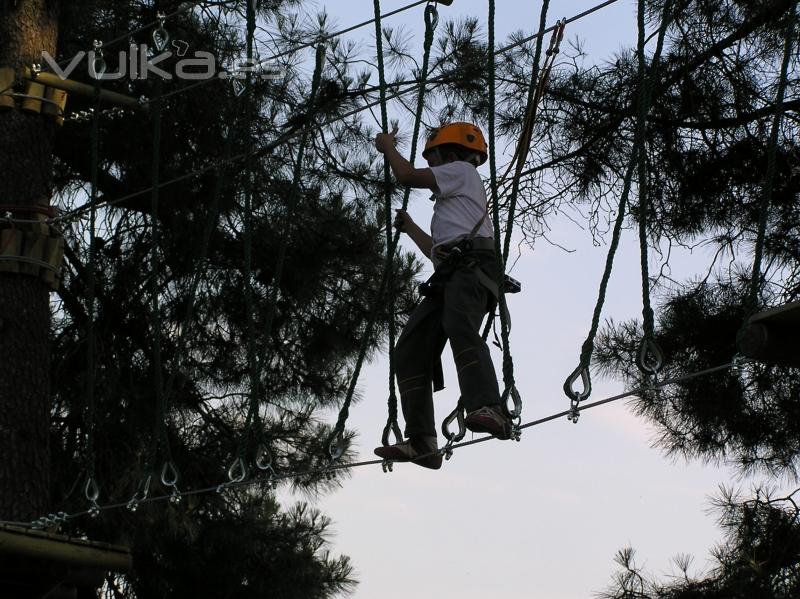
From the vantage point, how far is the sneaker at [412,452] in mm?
4168

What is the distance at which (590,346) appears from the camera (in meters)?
3.80

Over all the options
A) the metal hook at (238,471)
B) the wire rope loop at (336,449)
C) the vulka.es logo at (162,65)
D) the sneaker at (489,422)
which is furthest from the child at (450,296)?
the vulka.es logo at (162,65)

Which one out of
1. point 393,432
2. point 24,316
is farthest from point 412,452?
point 24,316

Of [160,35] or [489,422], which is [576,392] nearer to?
[489,422]

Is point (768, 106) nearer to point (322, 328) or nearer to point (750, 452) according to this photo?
point (750, 452)

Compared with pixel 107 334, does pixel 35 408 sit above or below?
below

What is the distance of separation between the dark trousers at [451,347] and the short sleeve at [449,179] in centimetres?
→ 22

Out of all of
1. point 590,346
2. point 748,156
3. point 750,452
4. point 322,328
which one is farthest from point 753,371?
point 590,346

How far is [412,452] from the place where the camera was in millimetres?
4176

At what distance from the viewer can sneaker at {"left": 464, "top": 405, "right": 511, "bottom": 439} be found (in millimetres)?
3830

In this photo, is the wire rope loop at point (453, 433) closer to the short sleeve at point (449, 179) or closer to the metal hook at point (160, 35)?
the short sleeve at point (449, 179)

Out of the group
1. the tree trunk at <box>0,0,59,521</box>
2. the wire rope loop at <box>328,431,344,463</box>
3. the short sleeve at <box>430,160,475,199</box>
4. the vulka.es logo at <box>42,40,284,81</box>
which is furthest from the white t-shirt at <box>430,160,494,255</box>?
the vulka.es logo at <box>42,40,284,81</box>

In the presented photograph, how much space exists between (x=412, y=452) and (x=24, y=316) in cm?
192

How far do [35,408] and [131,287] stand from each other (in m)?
1.84
